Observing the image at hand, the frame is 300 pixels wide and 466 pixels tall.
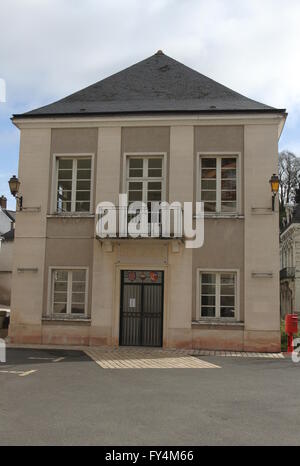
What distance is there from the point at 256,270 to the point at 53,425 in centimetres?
1006

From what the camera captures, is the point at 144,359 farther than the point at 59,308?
No

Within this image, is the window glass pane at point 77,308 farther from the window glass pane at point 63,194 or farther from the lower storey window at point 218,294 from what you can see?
the lower storey window at point 218,294

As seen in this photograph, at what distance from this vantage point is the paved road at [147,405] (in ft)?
19.8

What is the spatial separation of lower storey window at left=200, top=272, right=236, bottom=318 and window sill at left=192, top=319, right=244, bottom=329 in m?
0.22

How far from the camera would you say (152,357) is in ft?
45.8

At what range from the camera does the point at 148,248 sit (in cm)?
1602

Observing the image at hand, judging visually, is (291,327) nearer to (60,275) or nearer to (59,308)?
(59,308)

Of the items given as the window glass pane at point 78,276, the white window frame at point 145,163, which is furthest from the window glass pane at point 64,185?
the window glass pane at point 78,276

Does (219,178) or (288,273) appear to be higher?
(219,178)

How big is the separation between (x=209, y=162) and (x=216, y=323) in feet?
16.1

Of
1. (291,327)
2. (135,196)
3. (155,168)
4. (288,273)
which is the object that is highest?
(155,168)

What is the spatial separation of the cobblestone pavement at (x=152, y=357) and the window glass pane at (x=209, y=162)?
18.3 ft

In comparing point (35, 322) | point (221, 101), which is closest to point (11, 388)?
point (35, 322)

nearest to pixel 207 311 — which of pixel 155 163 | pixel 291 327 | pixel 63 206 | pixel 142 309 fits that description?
pixel 142 309
